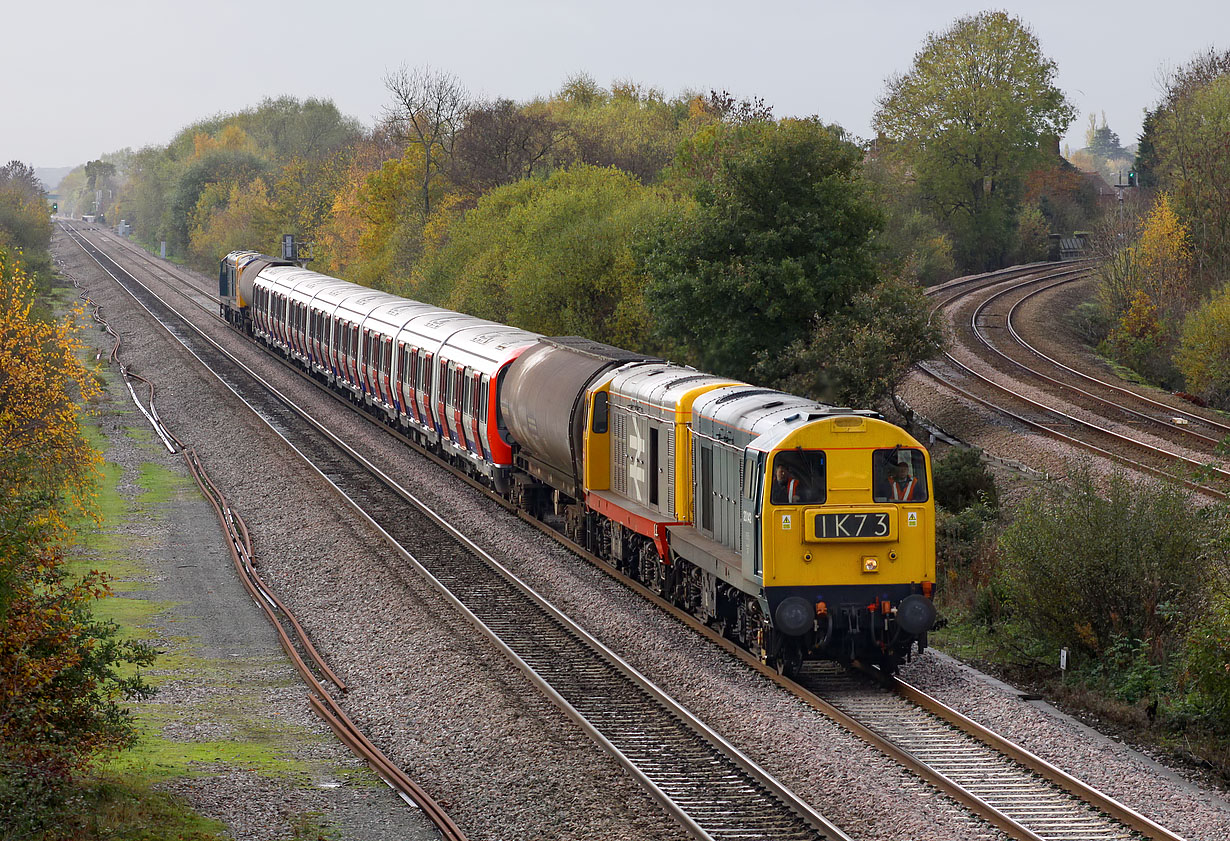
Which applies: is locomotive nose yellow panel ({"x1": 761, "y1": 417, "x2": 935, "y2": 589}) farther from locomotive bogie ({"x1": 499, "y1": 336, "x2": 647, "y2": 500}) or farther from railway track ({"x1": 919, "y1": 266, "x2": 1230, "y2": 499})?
locomotive bogie ({"x1": 499, "y1": 336, "x2": 647, "y2": 500})

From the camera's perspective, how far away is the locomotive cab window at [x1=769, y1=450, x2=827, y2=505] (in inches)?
655

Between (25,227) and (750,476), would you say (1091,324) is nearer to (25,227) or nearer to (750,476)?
(750,476)

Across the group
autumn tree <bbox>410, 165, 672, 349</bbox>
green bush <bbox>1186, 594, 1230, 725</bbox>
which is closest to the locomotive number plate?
green bush <bbox>1186, 594, 1230, 725</bbox>

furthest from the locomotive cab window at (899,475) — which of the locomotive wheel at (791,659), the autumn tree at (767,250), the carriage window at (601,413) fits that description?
the autumn tree at (767,250)

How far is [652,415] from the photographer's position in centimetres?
2144

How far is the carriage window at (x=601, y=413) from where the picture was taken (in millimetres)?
23578

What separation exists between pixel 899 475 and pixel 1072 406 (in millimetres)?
22403

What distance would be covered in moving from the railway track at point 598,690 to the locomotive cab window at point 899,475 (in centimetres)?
388

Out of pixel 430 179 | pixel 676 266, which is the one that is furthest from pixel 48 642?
pixel 430 179

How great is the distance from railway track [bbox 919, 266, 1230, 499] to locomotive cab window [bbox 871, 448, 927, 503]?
435cm

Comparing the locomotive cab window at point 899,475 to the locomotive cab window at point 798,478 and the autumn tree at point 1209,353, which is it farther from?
the autumn tree at point 1209,353

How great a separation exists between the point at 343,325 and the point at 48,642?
33457mm

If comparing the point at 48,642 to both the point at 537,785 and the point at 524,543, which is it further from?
the point at 524,543

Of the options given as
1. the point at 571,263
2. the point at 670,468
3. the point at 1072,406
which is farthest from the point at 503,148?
the point at 670,468
